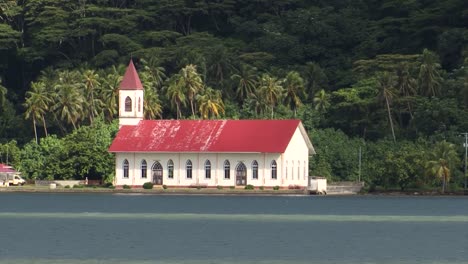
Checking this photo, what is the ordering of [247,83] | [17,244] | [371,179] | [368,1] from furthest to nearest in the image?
[368,1]
[247,83]
[371,179]
[17,244]

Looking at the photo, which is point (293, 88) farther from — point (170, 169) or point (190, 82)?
point (170, 169)

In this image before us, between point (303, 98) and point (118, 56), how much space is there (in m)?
27.4

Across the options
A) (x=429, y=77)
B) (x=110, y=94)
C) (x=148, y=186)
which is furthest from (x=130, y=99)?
(x=429, y=77)

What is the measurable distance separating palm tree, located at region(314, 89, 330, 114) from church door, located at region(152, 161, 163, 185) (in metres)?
22.0

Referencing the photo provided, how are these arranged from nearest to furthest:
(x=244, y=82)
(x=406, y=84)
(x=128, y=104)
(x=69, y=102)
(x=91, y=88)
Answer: (x=128, y=104), (x=69, y=102), (x=406, y=84), (x=91, y=88), (x=244, y=82)

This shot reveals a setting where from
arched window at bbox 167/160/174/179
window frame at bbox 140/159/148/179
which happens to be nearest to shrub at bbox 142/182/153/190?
window frame at bbox 140/159/148/179

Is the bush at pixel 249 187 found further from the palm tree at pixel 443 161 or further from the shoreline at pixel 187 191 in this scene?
the palm tree at pixel 443 161

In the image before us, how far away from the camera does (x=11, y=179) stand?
156500mm

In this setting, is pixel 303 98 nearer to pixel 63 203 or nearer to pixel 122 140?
pixel 122 140

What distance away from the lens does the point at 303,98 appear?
566ft

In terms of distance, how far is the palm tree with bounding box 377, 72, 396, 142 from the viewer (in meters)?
160

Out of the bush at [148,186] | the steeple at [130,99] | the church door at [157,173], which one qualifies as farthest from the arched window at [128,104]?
the bush at [148,186]

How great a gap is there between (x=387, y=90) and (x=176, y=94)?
22892 millimetres

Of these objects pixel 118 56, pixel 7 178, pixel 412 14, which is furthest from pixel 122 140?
pixel 412 14
